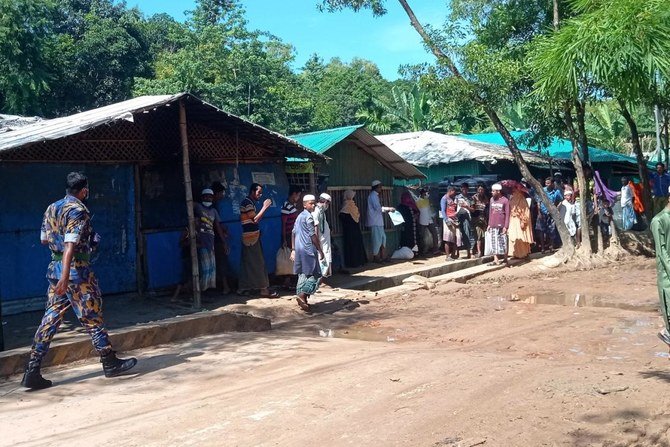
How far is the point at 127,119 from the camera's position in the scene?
8227mm

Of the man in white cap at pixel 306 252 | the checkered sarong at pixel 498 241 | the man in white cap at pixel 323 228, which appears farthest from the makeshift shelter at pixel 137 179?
the checkered sarong at pixel 498 241

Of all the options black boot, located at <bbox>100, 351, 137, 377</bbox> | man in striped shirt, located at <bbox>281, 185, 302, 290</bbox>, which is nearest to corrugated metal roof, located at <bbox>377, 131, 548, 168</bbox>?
man in striped shirt, located at <bbox>281, 185, 302, 290</bbox>

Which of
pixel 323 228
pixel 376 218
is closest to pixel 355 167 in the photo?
pixel 376 218

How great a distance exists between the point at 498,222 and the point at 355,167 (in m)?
3.31

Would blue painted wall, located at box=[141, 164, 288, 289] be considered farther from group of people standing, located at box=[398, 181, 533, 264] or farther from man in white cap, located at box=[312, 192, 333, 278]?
group of people standing, located at box=[398, 181, 533, 264]

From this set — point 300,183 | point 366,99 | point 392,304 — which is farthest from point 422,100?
point 392,304

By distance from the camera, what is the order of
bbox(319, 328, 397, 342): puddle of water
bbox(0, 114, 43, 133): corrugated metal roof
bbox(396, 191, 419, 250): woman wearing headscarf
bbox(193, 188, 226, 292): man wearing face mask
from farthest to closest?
bbox(396, 191, 419, 250): woman wearing headscarf, bbox(0, 114, 43, 133): corrugated metal roof, bbox(193, 188, 226, 292): man wearing face mask, bbox(319, 328, 397, 342): puddle of water

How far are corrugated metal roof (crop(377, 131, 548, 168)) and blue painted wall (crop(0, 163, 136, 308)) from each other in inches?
415

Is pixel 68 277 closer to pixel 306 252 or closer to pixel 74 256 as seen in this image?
pixel 74 256

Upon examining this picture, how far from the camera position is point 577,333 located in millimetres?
8414

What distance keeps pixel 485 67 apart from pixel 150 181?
7173 mm

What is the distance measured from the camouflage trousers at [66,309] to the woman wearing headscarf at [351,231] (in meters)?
8.33

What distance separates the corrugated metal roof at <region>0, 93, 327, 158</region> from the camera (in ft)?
25.7

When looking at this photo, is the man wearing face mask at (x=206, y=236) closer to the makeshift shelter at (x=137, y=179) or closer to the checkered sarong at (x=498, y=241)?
the makeshift shelter at (x=137, y=179)
